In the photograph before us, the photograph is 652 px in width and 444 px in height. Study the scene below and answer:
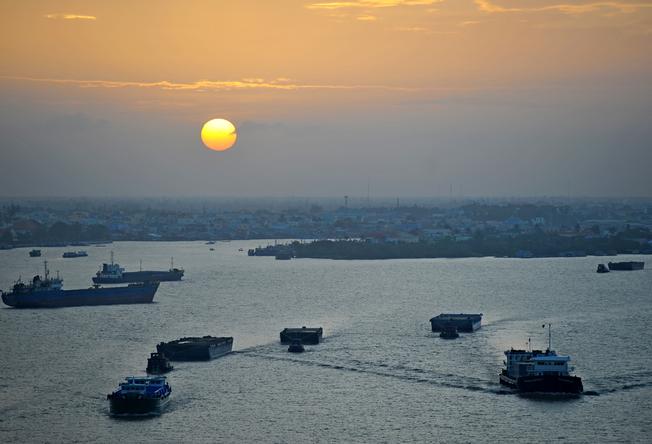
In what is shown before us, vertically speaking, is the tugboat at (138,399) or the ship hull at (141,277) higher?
the ship hull at (141,277)

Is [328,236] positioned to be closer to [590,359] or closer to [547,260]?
[547,260]

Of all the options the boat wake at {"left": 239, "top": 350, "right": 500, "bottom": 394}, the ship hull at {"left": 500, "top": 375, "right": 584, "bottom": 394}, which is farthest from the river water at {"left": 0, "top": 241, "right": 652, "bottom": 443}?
the ship hull at {"left": 500, "top": 375, "right": 584, "bottom": 394}

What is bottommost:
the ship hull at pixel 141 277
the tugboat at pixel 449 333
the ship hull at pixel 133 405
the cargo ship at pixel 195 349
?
the ship hull at pixel 133 405

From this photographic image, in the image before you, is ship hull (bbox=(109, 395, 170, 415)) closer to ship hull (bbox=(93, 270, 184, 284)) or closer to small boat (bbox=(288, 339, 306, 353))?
small boat (bbox=(288, 339, 306, 353))

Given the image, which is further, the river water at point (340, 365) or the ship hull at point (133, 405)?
the ship hull at point (133, 405)

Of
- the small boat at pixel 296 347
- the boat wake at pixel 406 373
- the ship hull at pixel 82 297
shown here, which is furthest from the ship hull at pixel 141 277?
the boat wake at pixel 406 373

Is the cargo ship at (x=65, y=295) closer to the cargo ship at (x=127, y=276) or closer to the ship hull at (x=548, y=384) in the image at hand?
the cargo ship at (x=127, y=276)

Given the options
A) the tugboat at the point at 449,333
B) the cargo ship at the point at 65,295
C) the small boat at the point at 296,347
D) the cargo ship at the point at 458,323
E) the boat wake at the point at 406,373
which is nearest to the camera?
the boat wake at the point at 406,373
